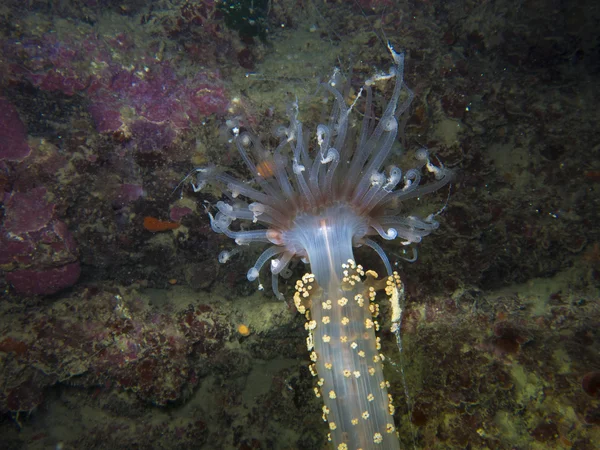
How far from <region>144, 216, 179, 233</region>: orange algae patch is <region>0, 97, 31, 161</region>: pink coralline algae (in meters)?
1.58

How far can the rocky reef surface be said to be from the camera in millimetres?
4043

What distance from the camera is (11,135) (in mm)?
4059

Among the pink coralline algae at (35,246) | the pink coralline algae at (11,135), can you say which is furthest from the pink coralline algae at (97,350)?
the pink coralline algae at (11,135)

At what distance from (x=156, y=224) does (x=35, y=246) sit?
145cm

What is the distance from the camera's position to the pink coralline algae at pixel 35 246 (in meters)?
4.09

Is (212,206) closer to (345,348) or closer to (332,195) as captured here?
(332,195)

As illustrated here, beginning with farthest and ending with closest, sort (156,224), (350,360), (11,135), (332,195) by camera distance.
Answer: (156,224)
(11,135)
(332,195)
(350,360)

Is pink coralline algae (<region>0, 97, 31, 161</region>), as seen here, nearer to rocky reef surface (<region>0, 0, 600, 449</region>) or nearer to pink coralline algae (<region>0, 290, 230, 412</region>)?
rocky reef surface (<region>0, 0, 600, 449</region>)

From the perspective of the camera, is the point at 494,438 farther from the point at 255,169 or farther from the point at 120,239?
the point at 120,239

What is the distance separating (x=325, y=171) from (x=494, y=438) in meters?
2.81

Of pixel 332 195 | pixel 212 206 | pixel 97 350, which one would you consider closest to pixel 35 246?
pixel 97 350

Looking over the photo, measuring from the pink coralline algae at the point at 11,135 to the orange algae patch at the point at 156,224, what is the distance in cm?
158

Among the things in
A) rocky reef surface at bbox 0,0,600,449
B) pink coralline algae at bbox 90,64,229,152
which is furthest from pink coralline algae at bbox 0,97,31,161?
pink coralline algae at bbox 90,64,229,152

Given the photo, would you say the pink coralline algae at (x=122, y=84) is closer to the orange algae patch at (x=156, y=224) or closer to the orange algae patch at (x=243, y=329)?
the orange algae patch at (x=156, y=224)
